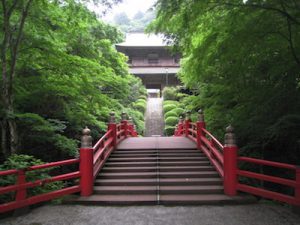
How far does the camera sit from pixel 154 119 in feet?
97.6

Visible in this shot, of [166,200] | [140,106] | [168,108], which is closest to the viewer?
[166,200]

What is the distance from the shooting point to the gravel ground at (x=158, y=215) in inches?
219

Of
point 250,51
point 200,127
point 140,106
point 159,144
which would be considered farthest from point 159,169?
point 140,106

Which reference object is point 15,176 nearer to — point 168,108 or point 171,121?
point 171,121

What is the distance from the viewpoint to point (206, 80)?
403 inches

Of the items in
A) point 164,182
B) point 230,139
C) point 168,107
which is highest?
point 168,107

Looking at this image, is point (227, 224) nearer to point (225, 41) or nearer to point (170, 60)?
point (225, 41)

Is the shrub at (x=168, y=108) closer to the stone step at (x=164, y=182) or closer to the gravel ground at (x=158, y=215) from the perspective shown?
the stone step at (x=164, y=182)

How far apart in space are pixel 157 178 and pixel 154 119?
2162 cm

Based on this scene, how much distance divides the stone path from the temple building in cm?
309

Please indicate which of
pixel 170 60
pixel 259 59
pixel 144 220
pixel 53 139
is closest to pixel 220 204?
pixel 144 220

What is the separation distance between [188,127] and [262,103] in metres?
5.74

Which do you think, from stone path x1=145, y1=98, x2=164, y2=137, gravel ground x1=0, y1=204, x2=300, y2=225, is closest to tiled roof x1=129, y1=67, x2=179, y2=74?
stone path x1=145, y1=98, x2=164, y2=137

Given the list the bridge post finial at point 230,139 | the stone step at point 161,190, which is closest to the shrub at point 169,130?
the stone step at point 161,190
